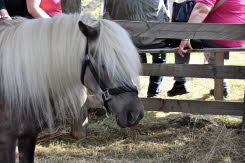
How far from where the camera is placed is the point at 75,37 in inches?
115

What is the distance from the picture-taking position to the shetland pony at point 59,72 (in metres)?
2.84

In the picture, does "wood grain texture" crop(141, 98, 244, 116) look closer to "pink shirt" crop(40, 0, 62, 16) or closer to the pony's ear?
"pink shirt" crop(40, 0, 62, 16)

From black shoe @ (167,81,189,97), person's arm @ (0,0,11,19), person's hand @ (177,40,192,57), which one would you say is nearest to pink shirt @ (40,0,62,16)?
person's arm @ (0,0,11,19)

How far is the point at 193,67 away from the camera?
5000 mm

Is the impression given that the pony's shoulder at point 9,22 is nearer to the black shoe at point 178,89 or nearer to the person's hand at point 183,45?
the person's hand at point 183,45

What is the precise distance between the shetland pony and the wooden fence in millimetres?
1665

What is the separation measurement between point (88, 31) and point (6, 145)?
3.76 feet

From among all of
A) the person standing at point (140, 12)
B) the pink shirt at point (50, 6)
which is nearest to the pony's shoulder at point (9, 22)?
the pink shirt at point (50, 6)

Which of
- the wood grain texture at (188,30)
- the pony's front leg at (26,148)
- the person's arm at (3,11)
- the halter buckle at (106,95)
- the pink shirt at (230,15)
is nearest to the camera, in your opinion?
the halter buckle at (106,95)

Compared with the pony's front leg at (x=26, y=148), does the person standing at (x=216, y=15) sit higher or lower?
higher

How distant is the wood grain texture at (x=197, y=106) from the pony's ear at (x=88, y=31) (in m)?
2.49

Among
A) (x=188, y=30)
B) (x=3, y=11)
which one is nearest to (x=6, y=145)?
(x=3, y=11)

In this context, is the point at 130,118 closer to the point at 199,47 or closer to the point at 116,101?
the point at 116,101

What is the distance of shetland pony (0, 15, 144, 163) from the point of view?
2.84 meters
